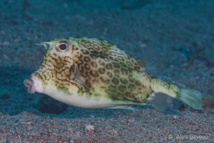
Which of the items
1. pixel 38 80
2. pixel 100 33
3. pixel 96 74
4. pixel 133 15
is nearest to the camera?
pixel 38 80

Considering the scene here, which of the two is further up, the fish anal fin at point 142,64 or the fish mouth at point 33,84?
the fish anal fin at point 142,64

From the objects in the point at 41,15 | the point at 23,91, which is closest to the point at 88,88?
the point at 23,91

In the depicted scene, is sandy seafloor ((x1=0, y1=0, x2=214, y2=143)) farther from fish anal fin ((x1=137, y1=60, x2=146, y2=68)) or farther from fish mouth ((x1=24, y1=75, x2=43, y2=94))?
fish mouth ((x1=24, y1=75, x2=43, y2=94))

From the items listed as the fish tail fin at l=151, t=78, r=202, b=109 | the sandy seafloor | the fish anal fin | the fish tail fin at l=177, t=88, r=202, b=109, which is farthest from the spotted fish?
the fish tail fin at l=177, t=88, r=202, b=109

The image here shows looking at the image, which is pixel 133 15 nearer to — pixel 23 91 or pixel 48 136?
pixel 23 91

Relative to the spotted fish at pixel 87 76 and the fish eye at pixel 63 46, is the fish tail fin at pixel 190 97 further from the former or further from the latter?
the fish eye at pixel 63 46

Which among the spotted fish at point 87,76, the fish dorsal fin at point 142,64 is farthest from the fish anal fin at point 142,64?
the spotted fish at point 87,76
